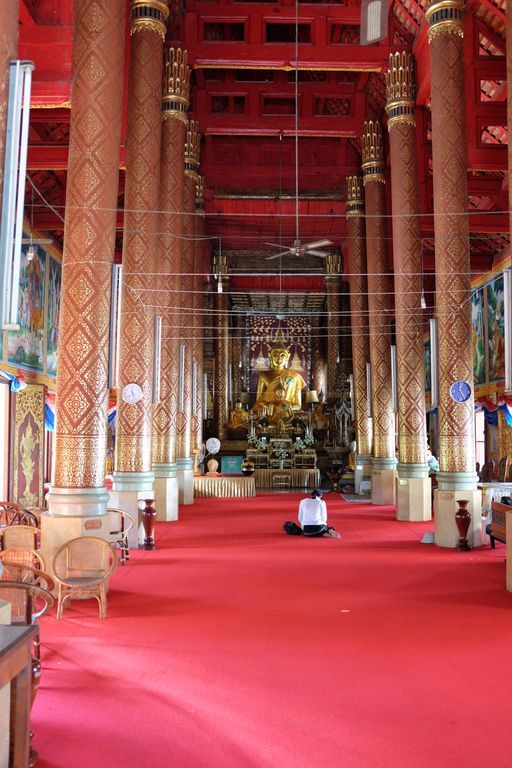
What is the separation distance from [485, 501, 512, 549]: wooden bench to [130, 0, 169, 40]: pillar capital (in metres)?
9.57

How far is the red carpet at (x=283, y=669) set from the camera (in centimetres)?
384

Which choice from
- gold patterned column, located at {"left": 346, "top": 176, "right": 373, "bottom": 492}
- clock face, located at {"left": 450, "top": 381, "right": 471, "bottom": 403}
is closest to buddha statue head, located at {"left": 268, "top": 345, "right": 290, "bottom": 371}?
gold patterned column, located at {"left": 346, "top": 176, "right": 373, "bottom": 492}

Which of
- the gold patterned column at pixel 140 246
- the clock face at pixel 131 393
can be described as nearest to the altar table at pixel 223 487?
the gold patterned column at pixel 140 246

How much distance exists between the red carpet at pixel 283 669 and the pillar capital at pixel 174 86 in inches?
374

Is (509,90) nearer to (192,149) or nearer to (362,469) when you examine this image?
(192,149)

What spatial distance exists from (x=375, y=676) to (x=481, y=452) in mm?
18691

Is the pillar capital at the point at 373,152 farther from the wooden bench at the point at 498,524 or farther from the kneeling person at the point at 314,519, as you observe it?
the wooden bench at the point at 498,524

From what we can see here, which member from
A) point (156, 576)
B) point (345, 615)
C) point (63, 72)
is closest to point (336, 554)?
point (156, 576)

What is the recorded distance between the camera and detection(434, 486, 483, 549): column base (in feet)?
35.7

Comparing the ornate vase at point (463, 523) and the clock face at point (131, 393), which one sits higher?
the clock face at point (131, 393)

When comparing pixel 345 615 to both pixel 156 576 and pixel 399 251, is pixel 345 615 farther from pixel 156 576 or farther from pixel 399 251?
pixel 399 251

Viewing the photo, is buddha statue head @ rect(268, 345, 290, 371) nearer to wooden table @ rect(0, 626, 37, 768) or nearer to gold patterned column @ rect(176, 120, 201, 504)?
gold patterned column @ rect(176, 120, 201, 504)

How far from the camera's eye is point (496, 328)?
2041cm

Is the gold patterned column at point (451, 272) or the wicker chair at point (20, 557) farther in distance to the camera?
the gold patterned column at point (451, 272)
